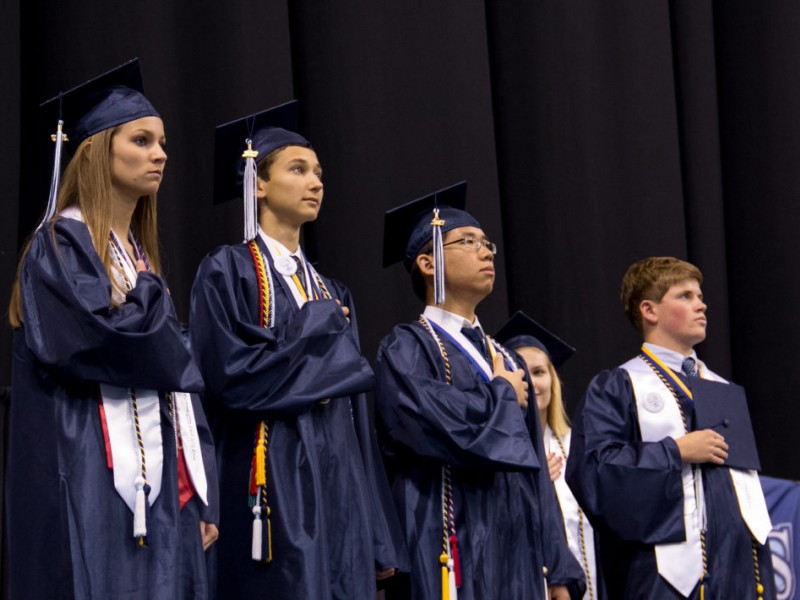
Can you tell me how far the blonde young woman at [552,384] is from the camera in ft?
15.5

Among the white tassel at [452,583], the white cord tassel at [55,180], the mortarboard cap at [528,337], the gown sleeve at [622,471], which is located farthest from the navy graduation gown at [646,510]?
the white cord tassel at [55,180]

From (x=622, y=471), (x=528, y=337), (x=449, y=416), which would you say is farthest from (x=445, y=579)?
(x=528, y=337)

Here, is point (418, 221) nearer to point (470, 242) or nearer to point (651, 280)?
point (470, 242)

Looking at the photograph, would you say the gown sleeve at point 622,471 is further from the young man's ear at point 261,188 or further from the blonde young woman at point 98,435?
the blonde young woman at point 98,435

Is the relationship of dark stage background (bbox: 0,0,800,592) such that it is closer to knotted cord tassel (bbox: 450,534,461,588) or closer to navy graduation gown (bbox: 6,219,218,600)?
navy graduation gown (bbox: 6,219,218,600)

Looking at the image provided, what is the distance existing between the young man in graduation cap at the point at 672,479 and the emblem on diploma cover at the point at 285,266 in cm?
110

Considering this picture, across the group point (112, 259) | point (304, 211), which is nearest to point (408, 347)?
point (304, 211)

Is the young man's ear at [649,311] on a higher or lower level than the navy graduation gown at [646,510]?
higher

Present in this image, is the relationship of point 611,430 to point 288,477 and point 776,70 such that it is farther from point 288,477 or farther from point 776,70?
point 776,70

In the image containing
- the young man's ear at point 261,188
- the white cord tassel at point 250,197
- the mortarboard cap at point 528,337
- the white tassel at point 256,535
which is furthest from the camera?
the mortarboard cap at point 528,337

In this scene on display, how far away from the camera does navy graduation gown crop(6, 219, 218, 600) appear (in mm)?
2656

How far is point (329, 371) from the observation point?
10.3 ft

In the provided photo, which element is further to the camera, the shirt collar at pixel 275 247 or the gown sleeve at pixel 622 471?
the gown sleeve at pixel 622 471

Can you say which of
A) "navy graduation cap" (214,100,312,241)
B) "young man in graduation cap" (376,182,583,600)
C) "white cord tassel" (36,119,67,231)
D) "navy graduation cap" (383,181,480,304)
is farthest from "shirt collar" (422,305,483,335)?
"white cord tassel" (36,119,67,231)
